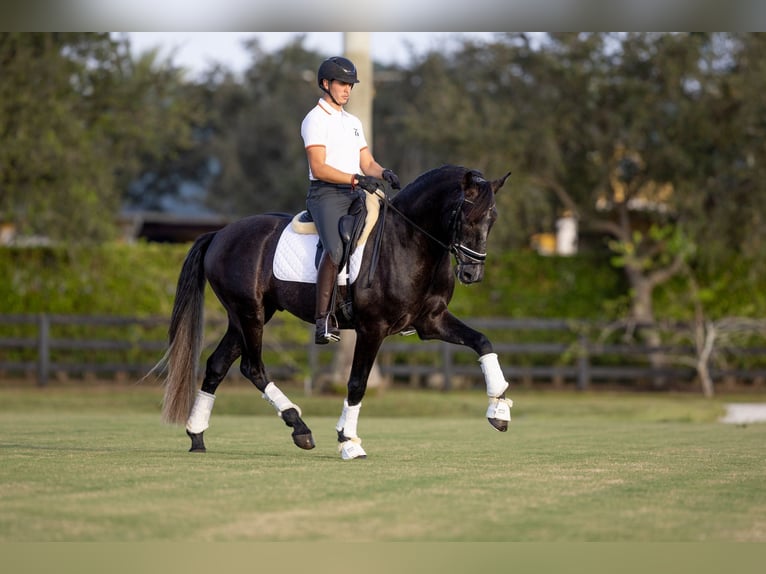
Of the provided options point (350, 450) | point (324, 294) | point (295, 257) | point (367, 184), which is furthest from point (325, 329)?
point (367, 184)

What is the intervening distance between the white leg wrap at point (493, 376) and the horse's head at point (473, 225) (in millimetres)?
602

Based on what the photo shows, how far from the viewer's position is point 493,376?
25.7 feet

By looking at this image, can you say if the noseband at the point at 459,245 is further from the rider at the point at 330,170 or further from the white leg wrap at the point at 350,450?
the white leg wrap at the point at 350,450

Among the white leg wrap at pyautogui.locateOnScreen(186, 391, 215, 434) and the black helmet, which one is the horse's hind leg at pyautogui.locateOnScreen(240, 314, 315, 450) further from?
the black helmet

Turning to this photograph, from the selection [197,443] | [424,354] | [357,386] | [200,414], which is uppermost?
[357,386]

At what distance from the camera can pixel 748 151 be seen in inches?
836

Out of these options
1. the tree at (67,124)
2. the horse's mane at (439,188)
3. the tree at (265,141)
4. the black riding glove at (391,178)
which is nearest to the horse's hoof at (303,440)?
the horse's mane at (439,188)

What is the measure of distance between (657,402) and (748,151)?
5.55m

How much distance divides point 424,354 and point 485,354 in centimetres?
1461

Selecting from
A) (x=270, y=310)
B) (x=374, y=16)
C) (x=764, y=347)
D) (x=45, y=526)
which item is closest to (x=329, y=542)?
(x=45, y=526)

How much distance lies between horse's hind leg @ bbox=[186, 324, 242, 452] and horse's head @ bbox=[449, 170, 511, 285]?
6.95 feet

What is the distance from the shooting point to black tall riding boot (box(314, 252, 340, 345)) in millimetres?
8062

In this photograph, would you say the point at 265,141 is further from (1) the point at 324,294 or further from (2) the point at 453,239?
(2) the point at 453,239

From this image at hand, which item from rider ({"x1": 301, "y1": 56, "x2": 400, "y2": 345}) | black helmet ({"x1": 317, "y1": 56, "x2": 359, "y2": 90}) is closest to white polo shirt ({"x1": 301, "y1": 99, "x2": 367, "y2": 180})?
rider ({"x1": 301, "y1": 56, "x2": 400, "y2": 345})
